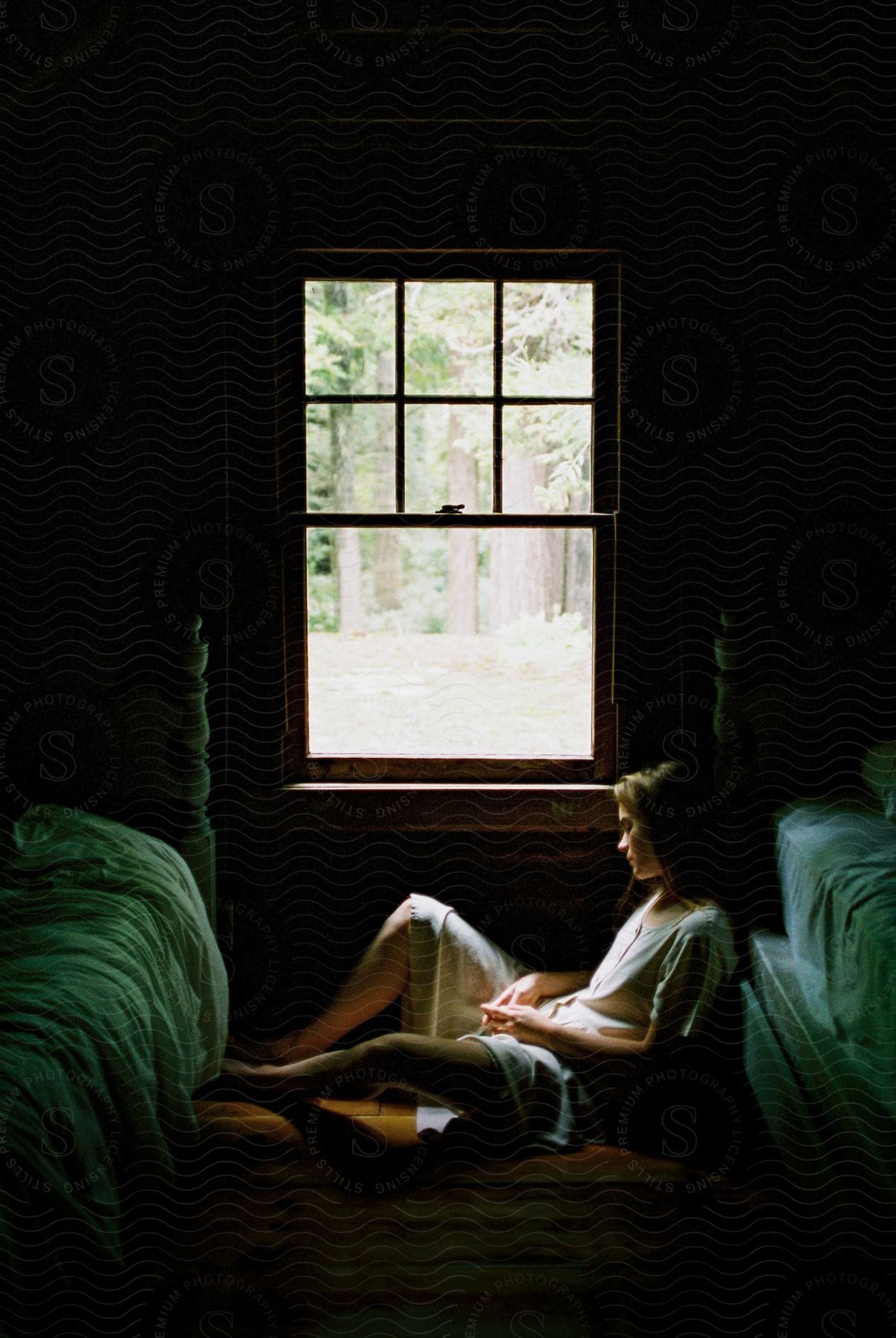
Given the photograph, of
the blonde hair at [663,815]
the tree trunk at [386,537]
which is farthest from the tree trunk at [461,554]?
the blonde hair at [663,815]

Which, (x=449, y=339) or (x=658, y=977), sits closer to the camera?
(x=658, y=977)

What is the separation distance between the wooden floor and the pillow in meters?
0.74

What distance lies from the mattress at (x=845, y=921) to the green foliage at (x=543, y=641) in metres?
0.60

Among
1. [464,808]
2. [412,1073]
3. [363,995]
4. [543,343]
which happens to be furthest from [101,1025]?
[543,343]

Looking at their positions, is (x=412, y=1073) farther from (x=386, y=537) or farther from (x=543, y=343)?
(x=543, y=343)

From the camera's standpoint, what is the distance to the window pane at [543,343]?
2.34 m

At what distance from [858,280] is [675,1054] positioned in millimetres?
1650

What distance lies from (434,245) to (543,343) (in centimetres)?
31

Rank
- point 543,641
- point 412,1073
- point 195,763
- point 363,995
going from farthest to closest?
point 543,641, point 195,763, point 363,995, point 412,1073

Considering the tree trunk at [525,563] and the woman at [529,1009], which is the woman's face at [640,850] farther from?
the tree trunk at [525,563]

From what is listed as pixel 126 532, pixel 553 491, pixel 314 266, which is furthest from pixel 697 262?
pixel 126 532

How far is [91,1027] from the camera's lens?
1.48m

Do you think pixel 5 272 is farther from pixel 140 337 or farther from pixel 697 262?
pixel 697 262

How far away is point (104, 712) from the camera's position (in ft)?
7.45
